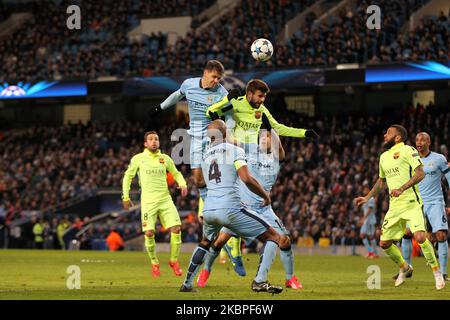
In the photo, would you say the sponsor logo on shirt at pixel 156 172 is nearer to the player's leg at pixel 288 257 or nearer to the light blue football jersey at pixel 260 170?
the light blue football jersey at pixel 260 170

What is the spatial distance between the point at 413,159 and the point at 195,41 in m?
30.7

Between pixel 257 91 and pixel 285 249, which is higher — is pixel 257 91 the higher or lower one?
the higher one

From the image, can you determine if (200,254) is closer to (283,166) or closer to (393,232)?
(393,232)

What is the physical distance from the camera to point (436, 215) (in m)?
17.5

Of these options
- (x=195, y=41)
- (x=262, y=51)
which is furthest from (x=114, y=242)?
(x=262, y=51)

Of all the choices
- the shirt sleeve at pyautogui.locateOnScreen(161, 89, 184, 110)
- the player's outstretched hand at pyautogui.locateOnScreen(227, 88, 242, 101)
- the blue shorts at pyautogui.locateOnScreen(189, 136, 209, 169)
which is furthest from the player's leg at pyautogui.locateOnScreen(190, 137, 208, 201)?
the player's outstretched hand at pyautogui.locateOnScreen(227, 88, 242, 101)

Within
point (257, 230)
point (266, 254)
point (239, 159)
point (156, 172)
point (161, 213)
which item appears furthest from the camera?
point (156, 172)

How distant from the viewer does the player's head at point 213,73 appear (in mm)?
15672

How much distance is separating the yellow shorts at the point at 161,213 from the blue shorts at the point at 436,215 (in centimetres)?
471

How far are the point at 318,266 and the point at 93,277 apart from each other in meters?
7.12

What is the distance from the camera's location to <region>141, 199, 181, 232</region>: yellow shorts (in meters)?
18.3

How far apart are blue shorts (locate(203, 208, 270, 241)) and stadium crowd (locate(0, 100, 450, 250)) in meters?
20.9

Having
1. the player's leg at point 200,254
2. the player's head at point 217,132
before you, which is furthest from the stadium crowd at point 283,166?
the player's head at point 217,132
